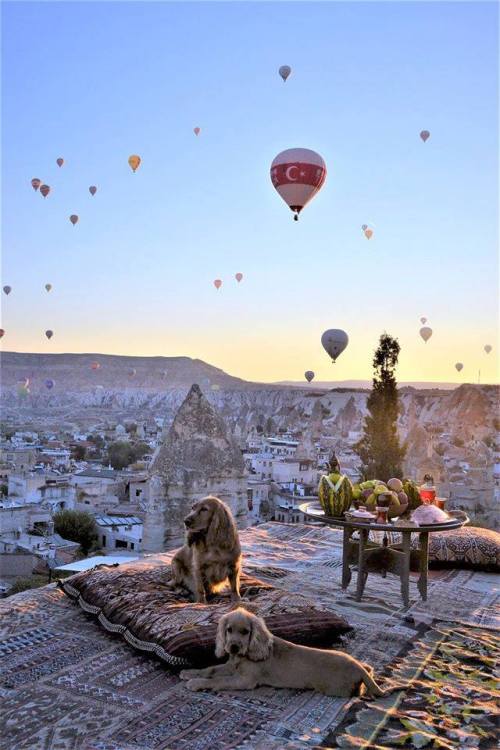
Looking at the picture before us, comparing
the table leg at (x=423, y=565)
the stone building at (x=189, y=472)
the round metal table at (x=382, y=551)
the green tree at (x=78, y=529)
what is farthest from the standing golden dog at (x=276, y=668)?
the green tree at (x=78, y=529)

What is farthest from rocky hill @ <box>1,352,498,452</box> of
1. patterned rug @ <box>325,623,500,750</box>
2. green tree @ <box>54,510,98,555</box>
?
patterned rug @ <box>325,623,500,750</box>

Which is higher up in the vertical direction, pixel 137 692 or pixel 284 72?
pixel 284 72

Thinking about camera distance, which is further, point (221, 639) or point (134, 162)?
point (134, 162)

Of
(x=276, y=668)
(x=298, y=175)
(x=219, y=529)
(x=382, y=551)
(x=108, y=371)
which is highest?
(x=108, y=371)

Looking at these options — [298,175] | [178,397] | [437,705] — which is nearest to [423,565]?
[437,705]

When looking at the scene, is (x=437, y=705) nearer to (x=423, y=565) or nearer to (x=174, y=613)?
(x=174, y=613)

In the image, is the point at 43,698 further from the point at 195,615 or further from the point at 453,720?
the point at 453,720
